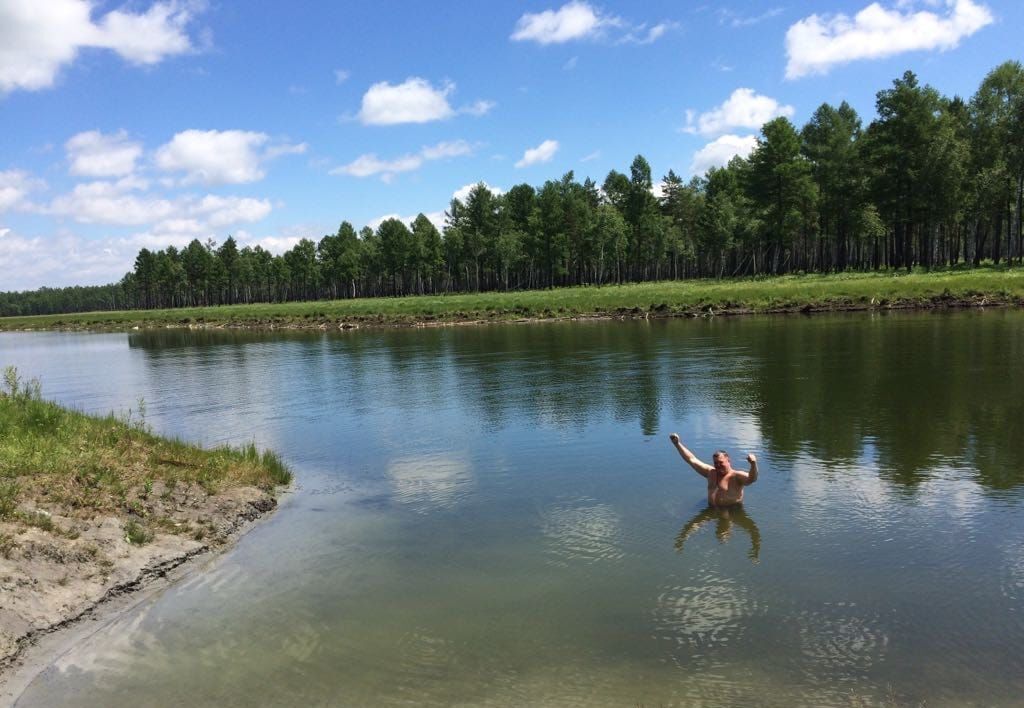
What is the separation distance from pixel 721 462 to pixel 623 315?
5832 cm

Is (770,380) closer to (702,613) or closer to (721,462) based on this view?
(721,462)

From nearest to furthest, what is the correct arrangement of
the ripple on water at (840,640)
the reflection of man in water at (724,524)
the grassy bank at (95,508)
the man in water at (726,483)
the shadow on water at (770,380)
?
the ripple on water at (840,640) → the grassy bank at (95,508) → the reflection of man in water at (724,524) → the man in water at (726,483) → the shadow on water at (770,380)

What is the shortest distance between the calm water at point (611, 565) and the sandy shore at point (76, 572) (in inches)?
16.4

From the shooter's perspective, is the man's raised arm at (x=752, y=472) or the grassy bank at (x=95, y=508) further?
the man's raised arm at (x=752, y=472)

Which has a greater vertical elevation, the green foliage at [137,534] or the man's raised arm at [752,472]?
the man's raised arm at [752,472]

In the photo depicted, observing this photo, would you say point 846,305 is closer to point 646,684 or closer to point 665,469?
point 665,469

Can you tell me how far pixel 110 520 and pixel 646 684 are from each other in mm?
9234

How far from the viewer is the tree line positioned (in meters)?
71.8

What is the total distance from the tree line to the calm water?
56.7 m

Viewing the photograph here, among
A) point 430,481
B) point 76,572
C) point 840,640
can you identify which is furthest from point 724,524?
point 76,572

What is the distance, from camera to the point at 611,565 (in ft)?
36.4

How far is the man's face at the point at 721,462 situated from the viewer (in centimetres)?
1334

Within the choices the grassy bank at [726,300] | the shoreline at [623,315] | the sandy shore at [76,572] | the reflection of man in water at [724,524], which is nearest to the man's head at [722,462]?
the reflection of man in water at [724,524]

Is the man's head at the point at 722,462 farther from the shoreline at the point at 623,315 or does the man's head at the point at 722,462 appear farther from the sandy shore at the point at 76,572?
the shoreline at the point at 623,315
